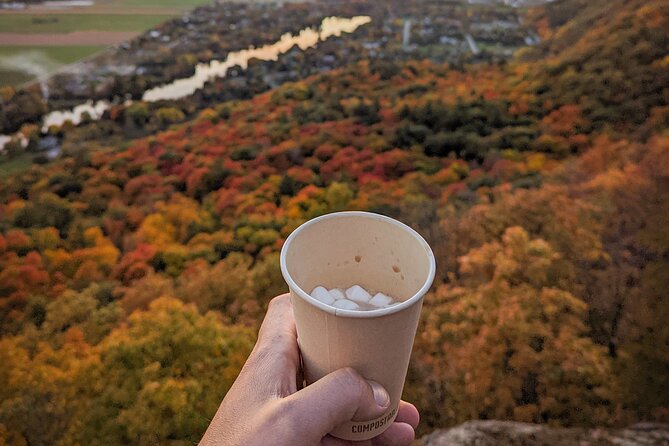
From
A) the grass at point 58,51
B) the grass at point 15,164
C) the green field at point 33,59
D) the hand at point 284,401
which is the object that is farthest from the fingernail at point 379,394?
the grass at point 58,51

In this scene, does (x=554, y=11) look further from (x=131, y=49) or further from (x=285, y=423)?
(x=285, y=423)

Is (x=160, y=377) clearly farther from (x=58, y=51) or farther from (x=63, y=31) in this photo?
(x=63, y=31)

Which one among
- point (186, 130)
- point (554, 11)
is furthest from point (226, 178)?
point (554, 11)

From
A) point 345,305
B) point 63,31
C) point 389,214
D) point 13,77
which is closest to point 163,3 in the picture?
point 63,31

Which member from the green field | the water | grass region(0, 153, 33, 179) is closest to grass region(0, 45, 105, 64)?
the green field

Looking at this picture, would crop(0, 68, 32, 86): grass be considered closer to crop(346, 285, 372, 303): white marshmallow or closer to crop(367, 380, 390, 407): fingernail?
crop(346, 285, 372, 303): white marshmallow

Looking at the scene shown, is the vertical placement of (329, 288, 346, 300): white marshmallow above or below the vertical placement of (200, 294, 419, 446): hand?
above

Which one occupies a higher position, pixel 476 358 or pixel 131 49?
pixel 131 49
